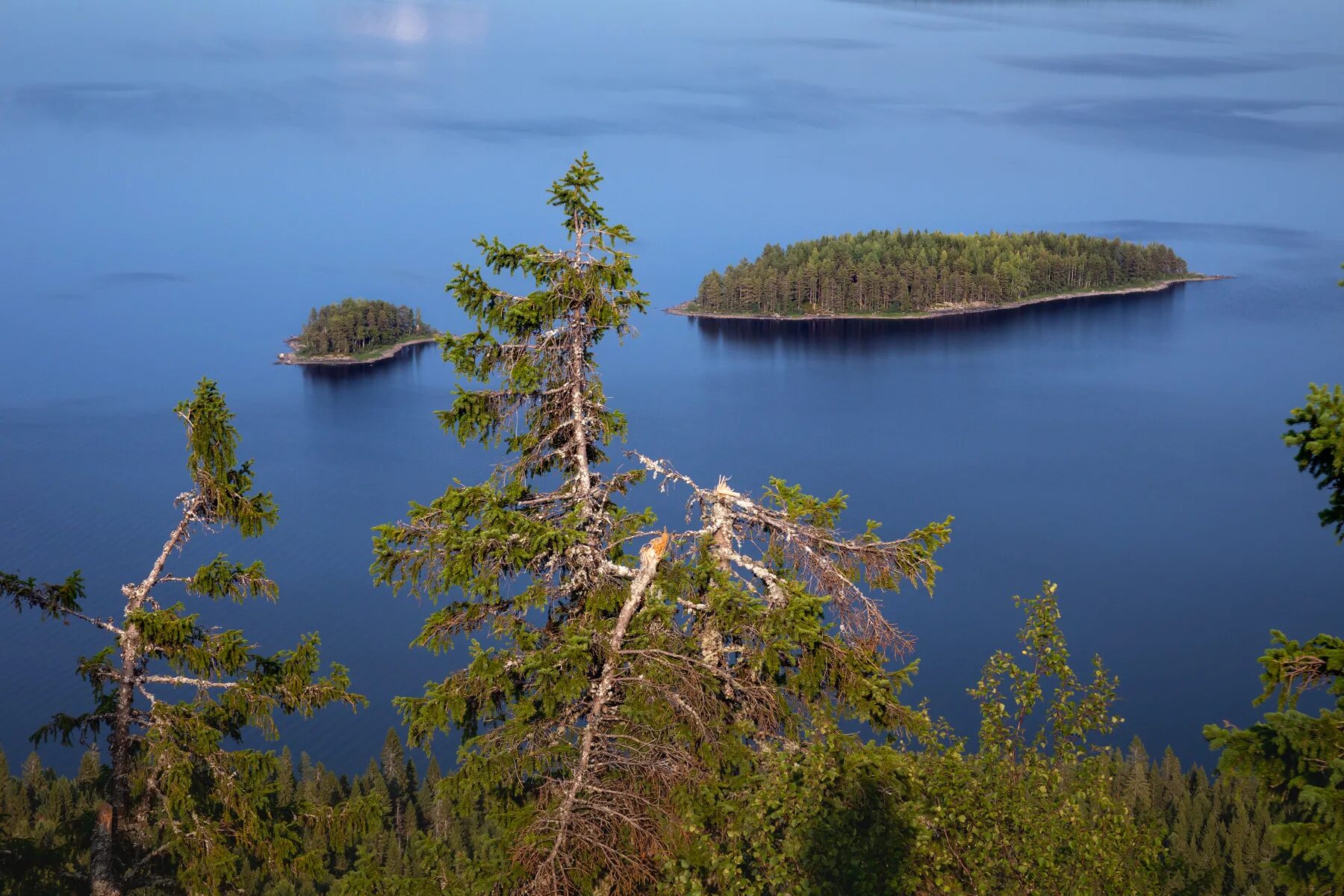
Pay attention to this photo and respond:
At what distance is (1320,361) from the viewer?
128625mm

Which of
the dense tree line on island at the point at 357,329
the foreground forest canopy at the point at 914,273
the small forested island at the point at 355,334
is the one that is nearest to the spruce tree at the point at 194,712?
the small forested island at the point at 355,334

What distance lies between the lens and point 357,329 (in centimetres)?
14638

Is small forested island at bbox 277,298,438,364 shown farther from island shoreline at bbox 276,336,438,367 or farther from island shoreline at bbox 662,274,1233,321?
island shoreline at bbox 662,274,1233,321

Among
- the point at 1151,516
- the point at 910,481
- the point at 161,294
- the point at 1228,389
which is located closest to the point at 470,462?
the point at 910,481

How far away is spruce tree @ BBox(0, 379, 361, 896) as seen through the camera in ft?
39.3

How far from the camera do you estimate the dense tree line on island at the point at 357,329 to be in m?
145

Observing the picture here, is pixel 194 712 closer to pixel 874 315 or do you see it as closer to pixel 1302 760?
pixel 1302 760

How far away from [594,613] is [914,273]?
552ft

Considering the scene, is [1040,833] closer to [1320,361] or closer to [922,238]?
[1320,361]

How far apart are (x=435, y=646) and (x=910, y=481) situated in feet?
262

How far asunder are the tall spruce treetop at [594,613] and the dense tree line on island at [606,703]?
1.4 inches

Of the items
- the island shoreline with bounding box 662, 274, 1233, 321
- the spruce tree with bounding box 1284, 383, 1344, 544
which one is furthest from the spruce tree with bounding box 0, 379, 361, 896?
the island shoreline with bounding box 662, 274, 1233, 321

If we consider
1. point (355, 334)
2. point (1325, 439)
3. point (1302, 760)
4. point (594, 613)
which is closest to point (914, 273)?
point (355, 334)

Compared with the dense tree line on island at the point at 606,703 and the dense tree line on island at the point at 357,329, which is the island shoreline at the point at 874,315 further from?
the dense tree line on island at the point at 606,703
